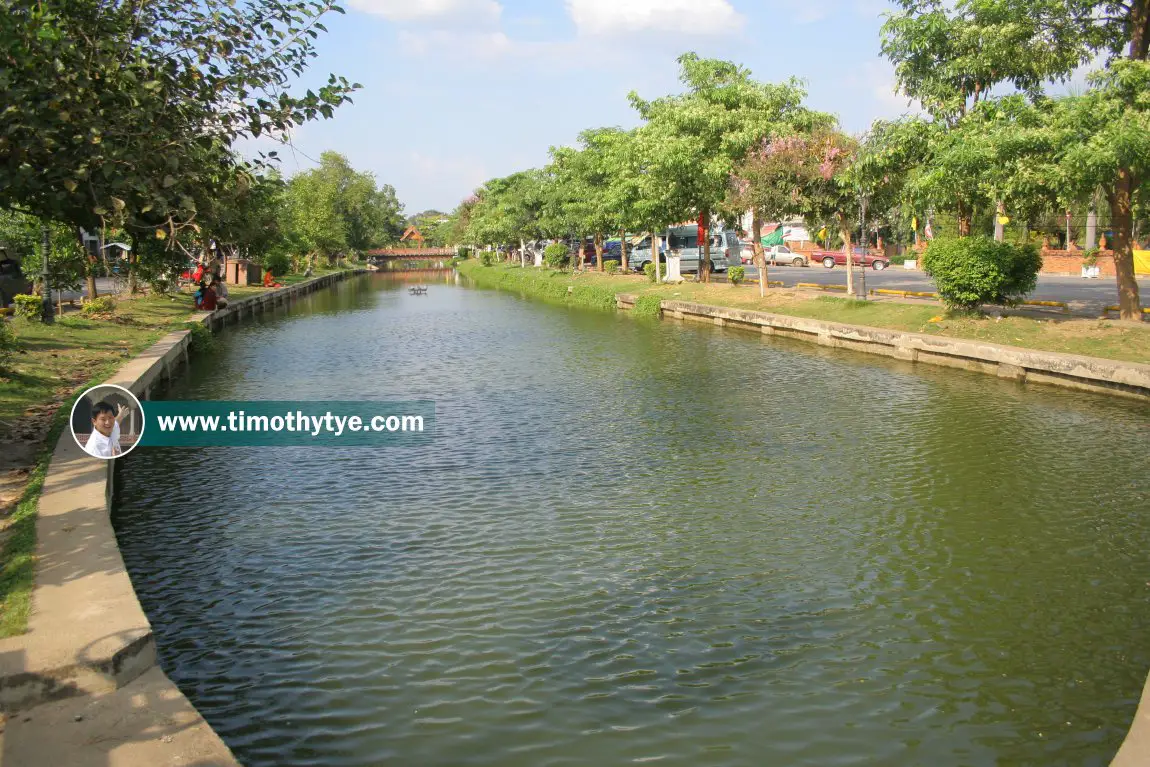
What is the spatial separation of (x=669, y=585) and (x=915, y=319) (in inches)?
620

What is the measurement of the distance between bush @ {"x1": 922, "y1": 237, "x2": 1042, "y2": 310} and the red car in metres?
26.4

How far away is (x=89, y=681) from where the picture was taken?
16.7ft

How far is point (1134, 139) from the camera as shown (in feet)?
46.3

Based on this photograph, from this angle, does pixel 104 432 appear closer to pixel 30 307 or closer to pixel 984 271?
pixel 30 307

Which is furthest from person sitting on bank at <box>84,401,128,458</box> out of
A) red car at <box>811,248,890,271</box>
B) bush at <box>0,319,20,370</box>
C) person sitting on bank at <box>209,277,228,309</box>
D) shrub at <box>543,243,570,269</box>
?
shrub at <box>543,243,570,269</box>

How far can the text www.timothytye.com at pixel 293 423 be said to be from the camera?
1412 cm

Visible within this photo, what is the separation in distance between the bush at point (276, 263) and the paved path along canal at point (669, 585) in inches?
1659

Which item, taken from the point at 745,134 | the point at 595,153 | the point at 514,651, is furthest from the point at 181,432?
the point at 595,153

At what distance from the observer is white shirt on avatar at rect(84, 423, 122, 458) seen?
950 centimetres

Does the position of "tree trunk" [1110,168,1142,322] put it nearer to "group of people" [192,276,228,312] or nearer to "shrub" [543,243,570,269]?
"group of people" [192,276,228,312]

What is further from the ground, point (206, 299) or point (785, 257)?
point (785, 257)

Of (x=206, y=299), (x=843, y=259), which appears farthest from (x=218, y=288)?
(x=843, y=259)

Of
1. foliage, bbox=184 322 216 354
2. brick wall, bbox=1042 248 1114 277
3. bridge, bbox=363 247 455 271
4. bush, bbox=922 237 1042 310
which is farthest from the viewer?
bridge, bbox=363 247 455 271

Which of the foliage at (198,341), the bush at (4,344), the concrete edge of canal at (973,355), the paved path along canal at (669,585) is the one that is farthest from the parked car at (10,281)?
the concrete edge of canal at (973,355)
